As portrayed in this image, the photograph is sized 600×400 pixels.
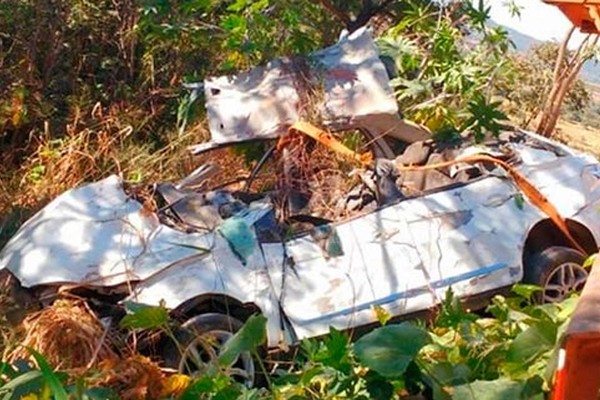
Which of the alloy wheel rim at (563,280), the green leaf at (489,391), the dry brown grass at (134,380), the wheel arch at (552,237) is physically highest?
the green leaf at (489,391)

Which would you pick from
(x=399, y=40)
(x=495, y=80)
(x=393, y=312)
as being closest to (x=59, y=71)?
(x=399, y=40)

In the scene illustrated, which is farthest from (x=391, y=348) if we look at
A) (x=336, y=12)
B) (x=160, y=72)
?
(x=160, y=72)

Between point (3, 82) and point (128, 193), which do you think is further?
point (3, 82)

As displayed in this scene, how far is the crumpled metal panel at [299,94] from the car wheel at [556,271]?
1.38m

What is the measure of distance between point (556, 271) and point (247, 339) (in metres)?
3.40

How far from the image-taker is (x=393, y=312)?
17.6 ft

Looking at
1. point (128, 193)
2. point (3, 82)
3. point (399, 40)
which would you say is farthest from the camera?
point (3, 82)

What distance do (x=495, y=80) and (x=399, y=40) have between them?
1031 millimetres

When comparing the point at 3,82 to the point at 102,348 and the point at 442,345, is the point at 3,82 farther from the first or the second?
the point at 442,345

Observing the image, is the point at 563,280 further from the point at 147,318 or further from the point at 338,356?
the point at 147,318

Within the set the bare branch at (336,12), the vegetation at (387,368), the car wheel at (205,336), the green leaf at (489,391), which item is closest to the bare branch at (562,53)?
the bare branch at (336,12)

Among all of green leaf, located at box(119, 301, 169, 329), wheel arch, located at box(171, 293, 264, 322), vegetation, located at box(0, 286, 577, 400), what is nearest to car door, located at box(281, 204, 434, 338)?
wheel arch, located at box(171, 293, 264, 322)

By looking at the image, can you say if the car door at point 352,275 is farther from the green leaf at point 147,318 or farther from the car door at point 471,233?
the green leaf at point 147,318

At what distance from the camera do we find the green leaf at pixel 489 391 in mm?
2343
